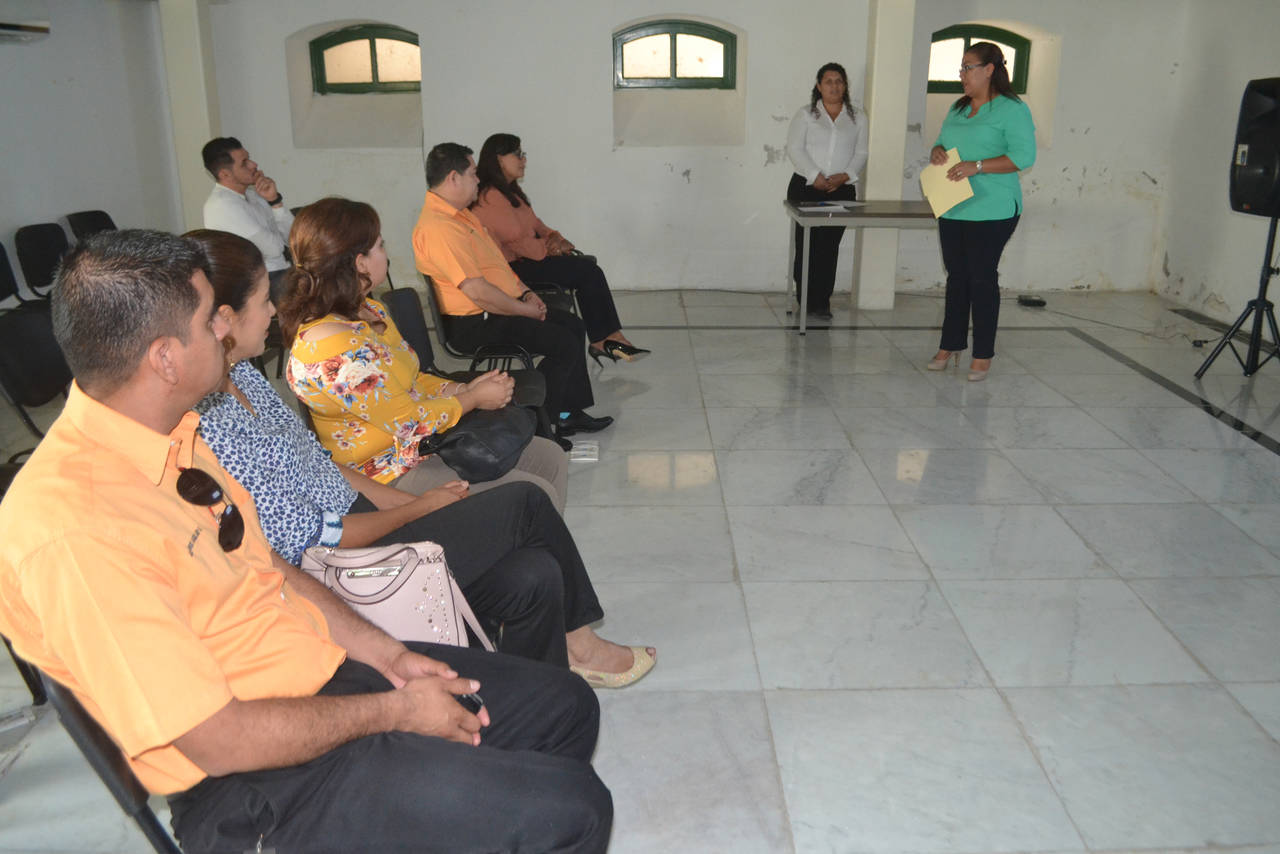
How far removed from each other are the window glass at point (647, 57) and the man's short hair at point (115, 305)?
6.36 meters

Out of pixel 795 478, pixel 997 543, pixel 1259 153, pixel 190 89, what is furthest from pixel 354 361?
pixel 190 89

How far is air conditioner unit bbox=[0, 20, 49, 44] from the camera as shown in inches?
193

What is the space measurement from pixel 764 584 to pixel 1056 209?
5.32 m

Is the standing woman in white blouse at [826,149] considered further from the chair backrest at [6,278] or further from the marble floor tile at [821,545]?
the chair backrest at [6,278]

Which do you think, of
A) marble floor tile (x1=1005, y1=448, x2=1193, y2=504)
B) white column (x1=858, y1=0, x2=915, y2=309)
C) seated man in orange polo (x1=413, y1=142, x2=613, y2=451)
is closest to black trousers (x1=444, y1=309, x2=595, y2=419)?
seated man in orange polo (x1=413, y1=142, x2=613, y2=451)

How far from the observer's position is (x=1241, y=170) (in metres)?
4.69

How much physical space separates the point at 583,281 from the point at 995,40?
4148mm

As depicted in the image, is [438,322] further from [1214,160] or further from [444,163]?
[1214,160]

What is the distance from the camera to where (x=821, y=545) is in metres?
3.18

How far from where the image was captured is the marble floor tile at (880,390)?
464cm

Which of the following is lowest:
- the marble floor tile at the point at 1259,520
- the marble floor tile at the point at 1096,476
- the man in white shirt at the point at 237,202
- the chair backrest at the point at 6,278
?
the marble floor tile at the point at 1259,520

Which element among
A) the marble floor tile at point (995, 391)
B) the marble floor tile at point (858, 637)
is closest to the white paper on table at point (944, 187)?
the marble floor tile at point (995, 391)

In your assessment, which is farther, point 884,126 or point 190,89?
point 190,89

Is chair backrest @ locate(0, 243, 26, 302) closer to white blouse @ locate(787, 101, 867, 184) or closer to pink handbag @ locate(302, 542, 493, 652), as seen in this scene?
pink handbag @ locate(302, 542, 493, 652)
